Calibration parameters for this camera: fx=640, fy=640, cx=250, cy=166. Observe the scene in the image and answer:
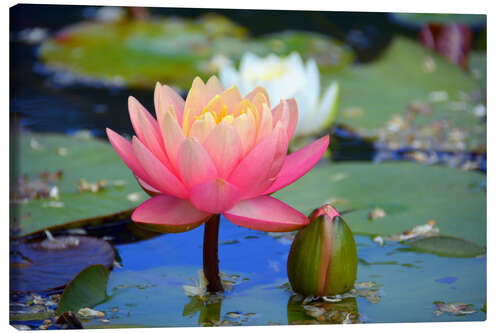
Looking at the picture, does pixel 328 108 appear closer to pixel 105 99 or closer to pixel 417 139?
pixel 417 139

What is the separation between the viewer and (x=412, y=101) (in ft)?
5.77

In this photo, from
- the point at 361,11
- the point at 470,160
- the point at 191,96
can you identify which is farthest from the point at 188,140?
the point at 470,160

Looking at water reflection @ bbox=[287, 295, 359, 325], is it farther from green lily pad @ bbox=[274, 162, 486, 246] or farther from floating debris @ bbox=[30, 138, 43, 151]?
floating debris @ bbox=[30, 138, 43, 151]

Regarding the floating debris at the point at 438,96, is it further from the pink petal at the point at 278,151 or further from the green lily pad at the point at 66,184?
the pink petal at the point at 278,151

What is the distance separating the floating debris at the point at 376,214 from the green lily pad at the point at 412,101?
0.39 m

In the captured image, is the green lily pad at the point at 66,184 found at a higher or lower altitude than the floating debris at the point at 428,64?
lower

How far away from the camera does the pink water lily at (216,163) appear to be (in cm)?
80

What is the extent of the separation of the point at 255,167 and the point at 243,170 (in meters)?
0.02

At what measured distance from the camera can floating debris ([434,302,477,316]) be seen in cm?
99

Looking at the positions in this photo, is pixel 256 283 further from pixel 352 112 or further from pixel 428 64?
pixel 428 64

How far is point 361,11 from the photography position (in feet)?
4.74

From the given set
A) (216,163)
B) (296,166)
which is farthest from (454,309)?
(216,163)

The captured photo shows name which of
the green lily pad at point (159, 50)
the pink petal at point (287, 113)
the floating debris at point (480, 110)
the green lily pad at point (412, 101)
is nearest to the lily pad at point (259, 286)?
the pink petal at point (287, 113)
